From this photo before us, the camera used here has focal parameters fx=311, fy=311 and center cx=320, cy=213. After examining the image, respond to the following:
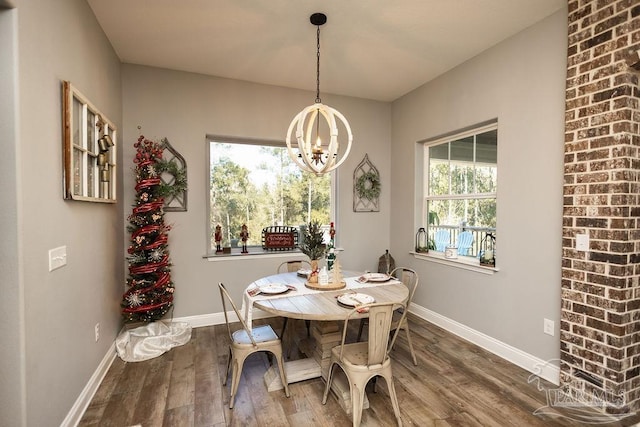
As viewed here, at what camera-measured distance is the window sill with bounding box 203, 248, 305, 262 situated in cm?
375

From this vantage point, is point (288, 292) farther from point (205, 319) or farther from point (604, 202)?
point (604, 202)

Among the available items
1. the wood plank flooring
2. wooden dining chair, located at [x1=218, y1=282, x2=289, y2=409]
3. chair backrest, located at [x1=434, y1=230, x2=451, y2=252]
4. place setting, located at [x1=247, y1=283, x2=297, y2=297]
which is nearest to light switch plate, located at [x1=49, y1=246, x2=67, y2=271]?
wooden dining chair, located at [x1=218, y1=282, x2=289, y2=409]

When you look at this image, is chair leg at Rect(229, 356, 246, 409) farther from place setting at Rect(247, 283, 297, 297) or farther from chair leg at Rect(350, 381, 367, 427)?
chair leg at Rect(350, 381, 367, 427)

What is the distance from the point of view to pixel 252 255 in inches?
154

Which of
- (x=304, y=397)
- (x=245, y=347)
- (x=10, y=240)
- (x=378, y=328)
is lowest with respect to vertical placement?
(x=304, y=397)

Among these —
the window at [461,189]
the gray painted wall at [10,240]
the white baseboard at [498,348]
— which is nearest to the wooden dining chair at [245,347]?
the gray painted wall at [10,240]

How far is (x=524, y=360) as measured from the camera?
271 cm

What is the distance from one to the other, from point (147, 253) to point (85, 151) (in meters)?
1.24

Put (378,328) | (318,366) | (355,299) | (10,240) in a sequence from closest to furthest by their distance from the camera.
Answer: (10,240), (378,328), (355,299), (318,366)

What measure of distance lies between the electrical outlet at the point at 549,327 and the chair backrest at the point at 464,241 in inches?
43.8

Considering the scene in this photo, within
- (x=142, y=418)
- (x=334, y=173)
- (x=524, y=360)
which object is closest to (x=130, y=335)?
(x=142, y=418)

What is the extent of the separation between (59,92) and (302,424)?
8.38ft

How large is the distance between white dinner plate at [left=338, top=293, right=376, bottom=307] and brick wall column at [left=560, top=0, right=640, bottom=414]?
4.98 ft

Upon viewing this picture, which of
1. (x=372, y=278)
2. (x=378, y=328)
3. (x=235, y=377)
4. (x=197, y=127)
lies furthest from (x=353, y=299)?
(x=197, y=127)
